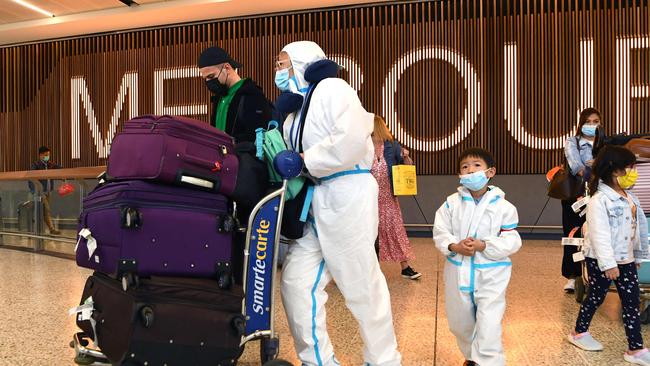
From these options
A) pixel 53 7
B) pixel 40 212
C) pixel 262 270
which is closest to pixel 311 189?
pixel 262 270

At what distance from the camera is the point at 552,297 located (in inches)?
161

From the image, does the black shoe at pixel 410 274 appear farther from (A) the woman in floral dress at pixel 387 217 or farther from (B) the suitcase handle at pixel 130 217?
(B) the suitcase handle at pixel 130 217

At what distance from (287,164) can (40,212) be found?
614cm

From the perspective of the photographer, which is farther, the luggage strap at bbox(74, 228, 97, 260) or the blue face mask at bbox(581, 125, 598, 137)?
the blue face mask at bbox(581, 125, 598, 137)

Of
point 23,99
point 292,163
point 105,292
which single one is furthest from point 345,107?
point 23,99

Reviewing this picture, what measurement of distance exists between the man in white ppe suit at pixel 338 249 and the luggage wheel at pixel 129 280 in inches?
23.9

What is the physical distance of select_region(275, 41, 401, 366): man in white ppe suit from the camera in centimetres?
217

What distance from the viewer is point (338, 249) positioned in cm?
220

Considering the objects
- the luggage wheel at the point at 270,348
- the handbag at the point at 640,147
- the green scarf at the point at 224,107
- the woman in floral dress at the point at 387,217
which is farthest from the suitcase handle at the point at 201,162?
the woman in floral dress at the point at 387,217

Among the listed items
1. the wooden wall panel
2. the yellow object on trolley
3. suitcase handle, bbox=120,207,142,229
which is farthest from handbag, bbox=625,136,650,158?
the wooden wall panel

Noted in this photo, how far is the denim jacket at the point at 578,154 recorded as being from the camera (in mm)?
4301

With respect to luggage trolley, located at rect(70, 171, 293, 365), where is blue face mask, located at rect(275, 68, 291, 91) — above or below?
above

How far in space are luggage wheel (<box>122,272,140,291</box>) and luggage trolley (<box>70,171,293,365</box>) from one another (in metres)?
0.39

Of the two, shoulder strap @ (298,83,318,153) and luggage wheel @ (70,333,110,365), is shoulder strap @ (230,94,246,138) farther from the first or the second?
luggage wheel @ (70,333,110,365)
